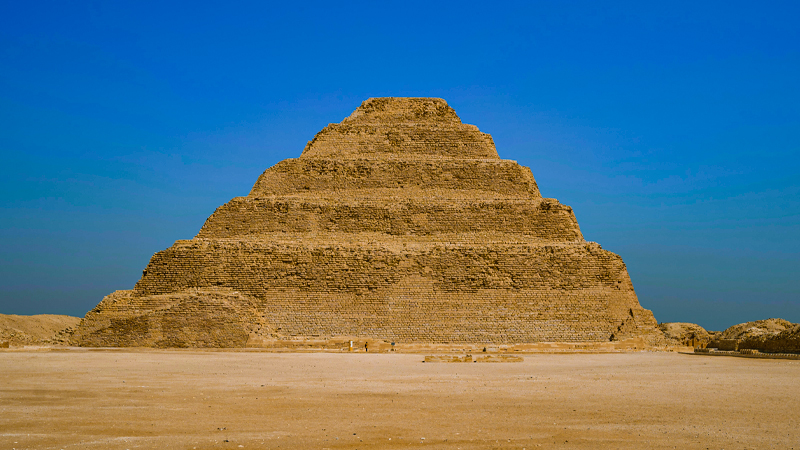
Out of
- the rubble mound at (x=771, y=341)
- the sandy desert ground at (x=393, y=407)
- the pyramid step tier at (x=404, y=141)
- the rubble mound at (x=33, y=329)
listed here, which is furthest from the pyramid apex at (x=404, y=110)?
the sandy desert ground at (x=393, y=407)

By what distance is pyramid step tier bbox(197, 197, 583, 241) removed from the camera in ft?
108

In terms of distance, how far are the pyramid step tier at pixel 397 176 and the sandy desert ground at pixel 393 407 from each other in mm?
18513

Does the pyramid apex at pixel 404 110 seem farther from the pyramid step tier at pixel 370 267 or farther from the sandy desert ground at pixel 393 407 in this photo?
the sandy desert ground at pixel 393 407

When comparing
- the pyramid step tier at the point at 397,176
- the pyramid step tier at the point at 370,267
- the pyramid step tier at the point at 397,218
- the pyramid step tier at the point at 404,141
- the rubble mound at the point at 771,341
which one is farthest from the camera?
the pyramid step tier at the point at 404,141

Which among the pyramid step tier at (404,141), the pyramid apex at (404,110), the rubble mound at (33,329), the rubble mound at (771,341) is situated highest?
the pyramid apex at (404,110)

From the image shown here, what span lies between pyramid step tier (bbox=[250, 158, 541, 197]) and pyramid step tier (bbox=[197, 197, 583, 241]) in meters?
1.93

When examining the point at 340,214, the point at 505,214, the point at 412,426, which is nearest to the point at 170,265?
the point at 340,214

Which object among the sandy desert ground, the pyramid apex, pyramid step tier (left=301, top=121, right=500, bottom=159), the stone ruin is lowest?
the sandy desert ground

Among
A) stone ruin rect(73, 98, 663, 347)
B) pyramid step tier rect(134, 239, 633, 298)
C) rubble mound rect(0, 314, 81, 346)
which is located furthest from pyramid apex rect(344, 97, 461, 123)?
rubble mound rect(0, 314, 81, 346)

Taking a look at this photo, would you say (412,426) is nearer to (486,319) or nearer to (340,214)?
(486,319)

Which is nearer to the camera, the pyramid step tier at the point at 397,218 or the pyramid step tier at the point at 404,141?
the pyramid step tier at the point at 397,218

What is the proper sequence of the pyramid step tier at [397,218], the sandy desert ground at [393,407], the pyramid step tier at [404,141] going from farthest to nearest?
the pyramid step tier at [404,141], the pyramid step tier at [397,218], the sandy desert ground at [393,407]

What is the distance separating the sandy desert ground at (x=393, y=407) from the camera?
8094mm

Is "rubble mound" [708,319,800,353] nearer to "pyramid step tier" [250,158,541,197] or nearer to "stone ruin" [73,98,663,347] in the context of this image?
"stone ruin" [73,98,663,347]
